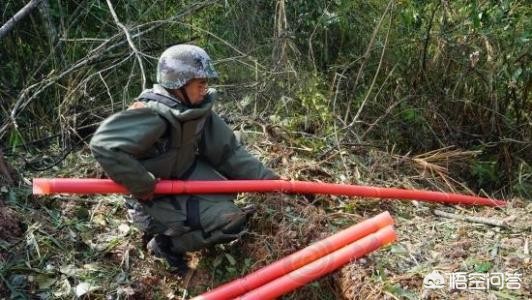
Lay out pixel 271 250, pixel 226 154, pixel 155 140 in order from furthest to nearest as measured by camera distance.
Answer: pixel 226 154 → pixel 271 250 → pixel 155 140

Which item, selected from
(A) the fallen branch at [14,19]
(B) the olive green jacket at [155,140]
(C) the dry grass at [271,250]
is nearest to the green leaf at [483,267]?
(C) the dry grass at [271,250]

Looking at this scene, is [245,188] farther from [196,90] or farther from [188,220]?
[196,90]

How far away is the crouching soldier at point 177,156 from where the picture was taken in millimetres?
2779

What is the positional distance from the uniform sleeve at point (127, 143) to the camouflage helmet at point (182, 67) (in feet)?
0.64

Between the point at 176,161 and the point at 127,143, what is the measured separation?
0.36 m

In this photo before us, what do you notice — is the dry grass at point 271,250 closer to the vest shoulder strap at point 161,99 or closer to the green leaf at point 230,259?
the green leaf at point 230,259

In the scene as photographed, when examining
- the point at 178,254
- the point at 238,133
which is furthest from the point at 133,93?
the point at 178,254

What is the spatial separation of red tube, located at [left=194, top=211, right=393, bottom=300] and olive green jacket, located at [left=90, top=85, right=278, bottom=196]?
24.1 inches

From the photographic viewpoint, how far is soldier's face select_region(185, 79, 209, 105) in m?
2.88

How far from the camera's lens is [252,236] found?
3285mm

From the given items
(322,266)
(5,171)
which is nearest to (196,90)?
(322,266)

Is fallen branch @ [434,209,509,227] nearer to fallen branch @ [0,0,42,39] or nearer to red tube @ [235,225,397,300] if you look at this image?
red tube @ [235,225,397,300]

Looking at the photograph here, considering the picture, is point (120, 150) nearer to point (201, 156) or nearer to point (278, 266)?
point (201, 156)

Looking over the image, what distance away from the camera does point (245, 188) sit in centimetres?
319
